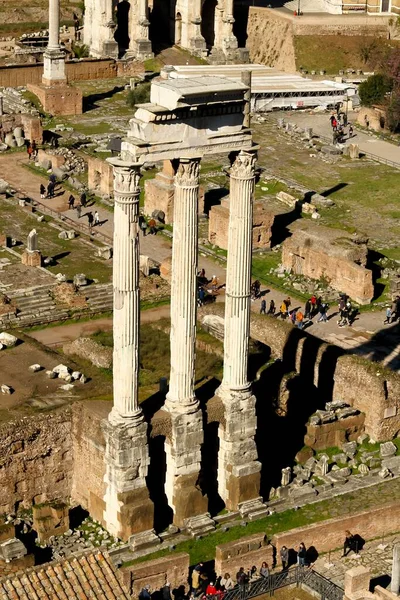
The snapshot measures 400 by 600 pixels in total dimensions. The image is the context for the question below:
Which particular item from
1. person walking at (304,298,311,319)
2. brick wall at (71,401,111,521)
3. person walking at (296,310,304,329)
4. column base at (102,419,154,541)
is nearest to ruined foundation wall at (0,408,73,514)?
brick wall at (71,401,111,521)

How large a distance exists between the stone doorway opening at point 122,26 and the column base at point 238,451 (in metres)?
56.1

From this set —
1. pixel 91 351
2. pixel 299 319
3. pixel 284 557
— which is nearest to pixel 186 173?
pixel 284 557

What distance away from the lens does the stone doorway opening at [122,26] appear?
97.6 metres

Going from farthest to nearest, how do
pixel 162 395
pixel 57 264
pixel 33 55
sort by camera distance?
pixel 33 55 < pixel 57 264 < pixel 162 395

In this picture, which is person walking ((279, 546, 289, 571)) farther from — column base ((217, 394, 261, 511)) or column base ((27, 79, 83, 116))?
column base ((27, 79, 83, 116))

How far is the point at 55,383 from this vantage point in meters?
46.9

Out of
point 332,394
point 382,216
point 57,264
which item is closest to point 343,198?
point 382,216

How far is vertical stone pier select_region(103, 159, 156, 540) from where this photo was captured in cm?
3991

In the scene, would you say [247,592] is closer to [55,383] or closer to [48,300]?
[55,383]

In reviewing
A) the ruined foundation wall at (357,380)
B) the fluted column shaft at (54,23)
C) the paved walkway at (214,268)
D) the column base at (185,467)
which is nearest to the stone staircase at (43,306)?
the paved walkway at (214,268)

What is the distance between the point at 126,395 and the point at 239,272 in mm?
4172

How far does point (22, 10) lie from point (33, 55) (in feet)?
33.1

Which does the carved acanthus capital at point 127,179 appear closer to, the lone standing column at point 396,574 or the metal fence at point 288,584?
the metal fence at point 288,584

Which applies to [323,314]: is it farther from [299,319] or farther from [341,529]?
[341,529]
